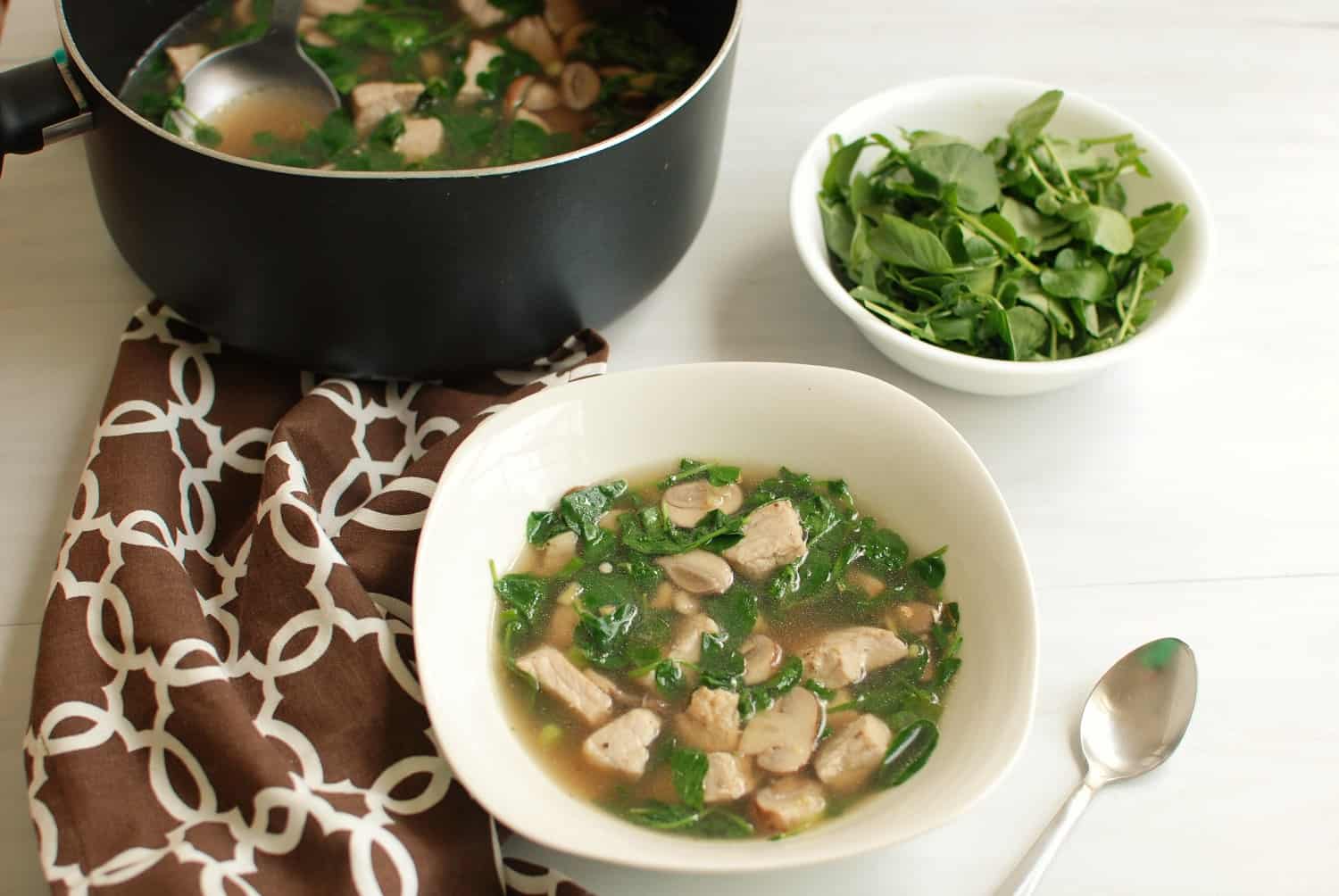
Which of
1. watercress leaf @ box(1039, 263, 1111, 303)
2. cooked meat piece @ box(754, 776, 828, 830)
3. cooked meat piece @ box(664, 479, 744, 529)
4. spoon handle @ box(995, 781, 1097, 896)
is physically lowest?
spoon handle @ box(995, 781, 1097, 896)

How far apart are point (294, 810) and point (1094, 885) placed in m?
0.68

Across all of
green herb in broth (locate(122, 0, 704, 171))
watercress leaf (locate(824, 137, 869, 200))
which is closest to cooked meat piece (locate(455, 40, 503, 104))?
green herb in broth (locate(122, 0, 704, 171))

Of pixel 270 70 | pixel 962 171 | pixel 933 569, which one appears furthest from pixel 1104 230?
pixel 270 70

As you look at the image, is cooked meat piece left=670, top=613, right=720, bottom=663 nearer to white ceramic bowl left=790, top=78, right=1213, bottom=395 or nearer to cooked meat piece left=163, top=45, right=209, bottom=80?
white ceramic bowl left=790, top=78, right=1213, bottom=395

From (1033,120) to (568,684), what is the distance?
90cm

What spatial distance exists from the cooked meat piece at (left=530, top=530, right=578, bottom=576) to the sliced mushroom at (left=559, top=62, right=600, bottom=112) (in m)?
0.59

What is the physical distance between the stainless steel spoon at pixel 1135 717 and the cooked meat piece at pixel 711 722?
0.29 metres

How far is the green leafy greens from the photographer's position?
140cm

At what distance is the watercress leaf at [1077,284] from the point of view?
1412 millimetres

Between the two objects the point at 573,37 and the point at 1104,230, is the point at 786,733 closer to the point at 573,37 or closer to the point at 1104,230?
the point at 1104,230

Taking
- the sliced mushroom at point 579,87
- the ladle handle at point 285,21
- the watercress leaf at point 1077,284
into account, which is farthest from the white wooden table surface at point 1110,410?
the ladle handle at point 285,21

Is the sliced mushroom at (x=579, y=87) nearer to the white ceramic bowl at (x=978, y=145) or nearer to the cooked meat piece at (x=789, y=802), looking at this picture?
the white ceramic bowl at (x=978, y=145)

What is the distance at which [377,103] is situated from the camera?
151 centimetres

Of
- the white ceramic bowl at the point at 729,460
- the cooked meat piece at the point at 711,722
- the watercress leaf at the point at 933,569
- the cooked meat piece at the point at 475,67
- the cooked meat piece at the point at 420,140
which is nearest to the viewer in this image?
the white ceramic bowl at the point at 729,460
